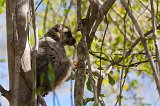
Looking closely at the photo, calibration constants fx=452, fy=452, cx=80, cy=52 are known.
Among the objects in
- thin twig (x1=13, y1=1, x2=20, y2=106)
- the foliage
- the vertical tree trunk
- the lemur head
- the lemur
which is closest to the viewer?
thin twig (x1=13, y1=1, x2=20, y2=106)

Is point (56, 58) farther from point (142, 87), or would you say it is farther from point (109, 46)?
point (142, 87)

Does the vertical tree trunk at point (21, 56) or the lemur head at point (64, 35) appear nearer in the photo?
the vertical tree trunk at point (21, 56)

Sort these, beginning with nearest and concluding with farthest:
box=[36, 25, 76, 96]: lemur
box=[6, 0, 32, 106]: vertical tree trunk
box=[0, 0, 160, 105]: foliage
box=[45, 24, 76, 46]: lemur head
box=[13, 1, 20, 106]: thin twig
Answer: box=[13, 1, 20, 106]: thin twig
box=[6, 0, 32, 106]: vertical tree trunk
box=[0, 0, 160, 105]: foliage
box=[36, 25, 76, 96]: lemur
box=[45, 24, 76, 46]: lemur head

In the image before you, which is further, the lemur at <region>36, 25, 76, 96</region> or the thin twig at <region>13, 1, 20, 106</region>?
the lemur at <region>36, 25, 76, 96</region>

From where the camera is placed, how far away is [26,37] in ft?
11.2

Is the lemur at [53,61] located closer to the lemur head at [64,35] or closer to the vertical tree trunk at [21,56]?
the lemur head at [64,35]

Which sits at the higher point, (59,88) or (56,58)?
(56,58)

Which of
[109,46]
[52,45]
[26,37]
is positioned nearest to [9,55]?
[26,37]

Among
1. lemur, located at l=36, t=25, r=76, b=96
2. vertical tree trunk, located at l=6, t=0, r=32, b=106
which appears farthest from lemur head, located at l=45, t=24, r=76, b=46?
vertical tree trunk, located at l=6, t=0, r=32, b=106

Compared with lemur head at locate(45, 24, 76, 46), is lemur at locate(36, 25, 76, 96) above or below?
below

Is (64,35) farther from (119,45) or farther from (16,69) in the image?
(16,69)

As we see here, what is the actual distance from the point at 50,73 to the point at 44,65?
7.41ft

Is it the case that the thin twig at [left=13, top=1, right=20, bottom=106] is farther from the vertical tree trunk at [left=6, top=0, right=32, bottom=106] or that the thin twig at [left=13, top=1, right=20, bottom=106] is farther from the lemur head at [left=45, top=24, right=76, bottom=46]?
the lemur head at [left=45, top=24, right=76, bottom=46]

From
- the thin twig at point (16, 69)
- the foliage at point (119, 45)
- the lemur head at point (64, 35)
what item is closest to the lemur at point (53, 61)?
the foliage at point (119, 45)
